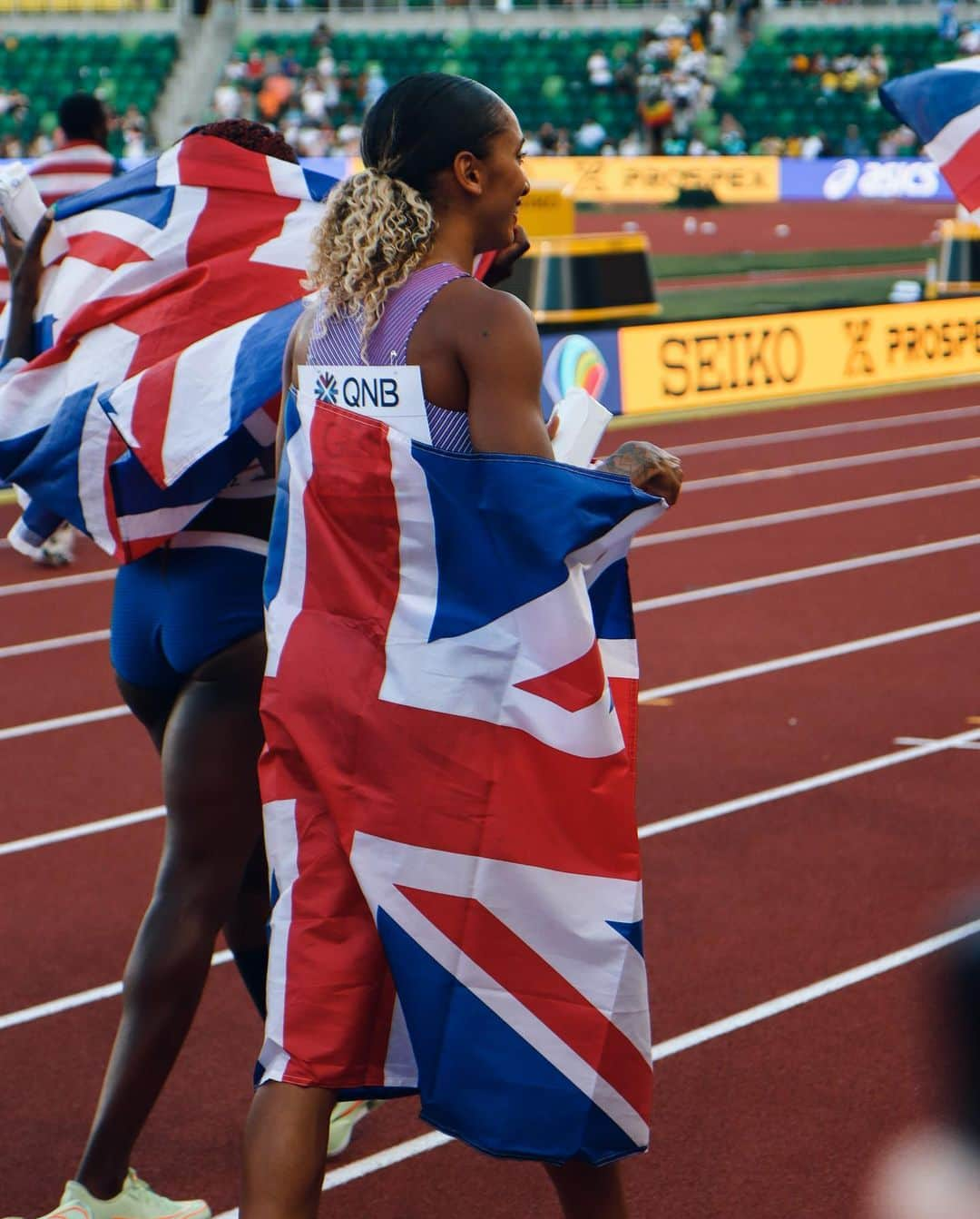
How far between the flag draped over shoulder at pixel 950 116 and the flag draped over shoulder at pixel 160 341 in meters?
2.36

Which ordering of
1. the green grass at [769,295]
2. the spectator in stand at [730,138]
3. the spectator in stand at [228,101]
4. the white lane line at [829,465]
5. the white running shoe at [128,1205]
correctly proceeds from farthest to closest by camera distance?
the spectator in stand at [730,138] → the spectator in stand at [228,101] → the green grass at [769,295] → the white lane line at [829,465] → the white running shoe at [128,1205]

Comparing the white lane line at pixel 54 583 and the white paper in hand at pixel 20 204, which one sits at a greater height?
the white paper in hand at pixel 20 204

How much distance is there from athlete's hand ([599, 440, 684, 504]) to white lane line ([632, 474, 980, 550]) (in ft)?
22.3

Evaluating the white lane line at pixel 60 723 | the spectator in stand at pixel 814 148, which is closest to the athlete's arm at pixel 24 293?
the white lane line at pixel 60 723

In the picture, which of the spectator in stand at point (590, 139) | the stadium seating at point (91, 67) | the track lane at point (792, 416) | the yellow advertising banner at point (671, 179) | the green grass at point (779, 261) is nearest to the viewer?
the track lane at point (792, 416)

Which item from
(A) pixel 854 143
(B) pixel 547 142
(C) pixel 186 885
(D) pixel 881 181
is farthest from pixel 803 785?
(A) pixel 854 143

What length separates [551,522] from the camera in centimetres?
242

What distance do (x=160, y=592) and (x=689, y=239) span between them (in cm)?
2770

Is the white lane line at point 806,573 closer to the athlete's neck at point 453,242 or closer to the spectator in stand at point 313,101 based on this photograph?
the athlete's neck at point 453,242

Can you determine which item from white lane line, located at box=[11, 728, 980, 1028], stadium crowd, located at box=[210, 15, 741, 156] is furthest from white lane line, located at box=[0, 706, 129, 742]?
stadium crowd, located at box=[210, 15, 741, 156]

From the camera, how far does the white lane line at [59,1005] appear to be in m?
4.16

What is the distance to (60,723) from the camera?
666 cm

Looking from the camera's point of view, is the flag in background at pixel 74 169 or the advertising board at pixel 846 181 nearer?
the flag in background at pixel 74 169

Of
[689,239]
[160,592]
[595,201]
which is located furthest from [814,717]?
[595,201]
